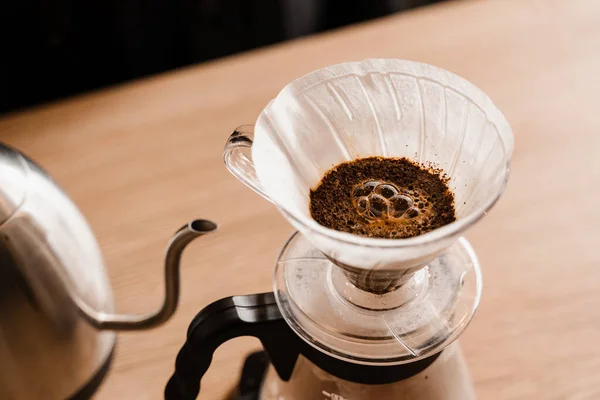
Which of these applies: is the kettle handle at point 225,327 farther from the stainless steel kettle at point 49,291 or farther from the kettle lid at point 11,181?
the kettle lid at point 11,181

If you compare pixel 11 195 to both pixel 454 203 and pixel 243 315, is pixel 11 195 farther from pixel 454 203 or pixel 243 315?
pixel 454 203

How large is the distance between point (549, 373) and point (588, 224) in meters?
0.21

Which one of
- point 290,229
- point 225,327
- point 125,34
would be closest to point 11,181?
point 225,327

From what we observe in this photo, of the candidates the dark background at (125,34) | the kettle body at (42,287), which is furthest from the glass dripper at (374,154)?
the dark background at (125,34)

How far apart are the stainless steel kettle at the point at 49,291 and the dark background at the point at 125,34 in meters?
0.81

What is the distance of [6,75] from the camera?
4.45 ft

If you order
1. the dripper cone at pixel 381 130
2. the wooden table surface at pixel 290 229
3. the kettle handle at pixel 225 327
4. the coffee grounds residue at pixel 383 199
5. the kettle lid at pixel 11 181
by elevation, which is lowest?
the wooden table surface at pixel 290 229

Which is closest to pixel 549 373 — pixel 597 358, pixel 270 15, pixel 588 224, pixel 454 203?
pixel 597 358

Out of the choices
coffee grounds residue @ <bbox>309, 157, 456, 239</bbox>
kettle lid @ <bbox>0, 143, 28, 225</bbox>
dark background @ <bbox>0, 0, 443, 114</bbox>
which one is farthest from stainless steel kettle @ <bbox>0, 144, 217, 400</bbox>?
dark background @ <bbox>0, 0, 443, 114</bbox>

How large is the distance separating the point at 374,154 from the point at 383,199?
0.06m

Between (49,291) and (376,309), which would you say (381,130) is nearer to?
(376,309)

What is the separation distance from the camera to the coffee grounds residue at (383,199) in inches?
17.1

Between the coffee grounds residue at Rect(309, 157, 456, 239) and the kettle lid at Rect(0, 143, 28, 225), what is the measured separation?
0.25 meters

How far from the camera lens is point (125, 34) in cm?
135
